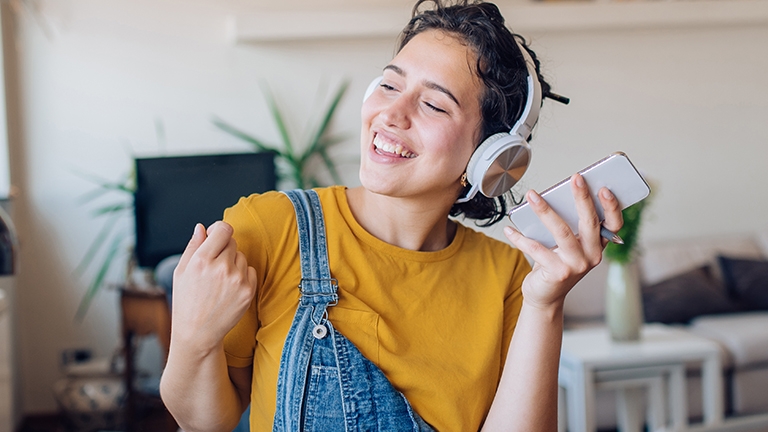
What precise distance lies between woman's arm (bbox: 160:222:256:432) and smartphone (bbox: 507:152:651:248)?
0.39 metres

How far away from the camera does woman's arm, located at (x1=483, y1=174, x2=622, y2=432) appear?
35.0 inches

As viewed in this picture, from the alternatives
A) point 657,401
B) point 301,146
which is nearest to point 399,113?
point 657,401

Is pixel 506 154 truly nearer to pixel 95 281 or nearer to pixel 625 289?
pixel 625 289

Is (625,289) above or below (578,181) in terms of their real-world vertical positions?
below

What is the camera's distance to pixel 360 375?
0.94 m

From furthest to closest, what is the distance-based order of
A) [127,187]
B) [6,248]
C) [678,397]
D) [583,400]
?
[127,187]
[678,397]
[583,400]
[6,248]

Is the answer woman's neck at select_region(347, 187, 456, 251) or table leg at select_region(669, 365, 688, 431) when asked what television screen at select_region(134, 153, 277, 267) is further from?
table leg at select_region(669, 365, 688, 431)

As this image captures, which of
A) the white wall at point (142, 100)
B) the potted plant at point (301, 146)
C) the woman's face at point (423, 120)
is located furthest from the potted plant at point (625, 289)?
the woman's face at point (423, 120)

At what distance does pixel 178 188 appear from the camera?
2.69 meters

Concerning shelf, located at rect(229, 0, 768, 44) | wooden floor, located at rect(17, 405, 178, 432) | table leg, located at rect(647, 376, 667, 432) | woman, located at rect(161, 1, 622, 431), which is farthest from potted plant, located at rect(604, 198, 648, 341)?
wooden floor, located at rect(17, 405, 178, 432)

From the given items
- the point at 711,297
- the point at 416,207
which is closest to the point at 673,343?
the point at 711,297

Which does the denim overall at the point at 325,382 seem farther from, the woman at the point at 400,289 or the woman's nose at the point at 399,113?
the woman's nose at the point at 399,113

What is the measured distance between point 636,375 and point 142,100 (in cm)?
251

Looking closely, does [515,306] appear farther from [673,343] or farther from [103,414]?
[103,414]
